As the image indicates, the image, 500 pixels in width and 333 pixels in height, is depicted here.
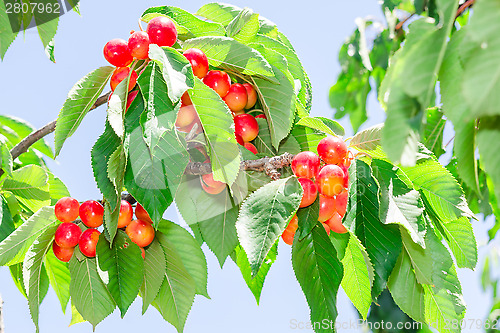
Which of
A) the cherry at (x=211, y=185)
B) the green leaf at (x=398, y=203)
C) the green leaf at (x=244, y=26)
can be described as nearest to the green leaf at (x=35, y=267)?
the cherry at (x=211, y=185)

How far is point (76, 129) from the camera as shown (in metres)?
0.90

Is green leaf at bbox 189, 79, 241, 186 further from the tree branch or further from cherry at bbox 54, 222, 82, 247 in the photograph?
cherry at bbox 54, 222, 82, 247

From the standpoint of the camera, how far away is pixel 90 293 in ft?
3.19

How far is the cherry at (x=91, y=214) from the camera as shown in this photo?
0.97 meters

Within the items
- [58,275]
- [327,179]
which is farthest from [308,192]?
[58,275]

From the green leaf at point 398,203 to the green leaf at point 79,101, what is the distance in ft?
1.89

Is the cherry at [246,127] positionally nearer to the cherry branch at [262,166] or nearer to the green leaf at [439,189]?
the cherry branch at [262,166]

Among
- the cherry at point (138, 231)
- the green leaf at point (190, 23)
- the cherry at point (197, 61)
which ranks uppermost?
the green leaf at point (190, 23)

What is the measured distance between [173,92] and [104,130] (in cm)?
23

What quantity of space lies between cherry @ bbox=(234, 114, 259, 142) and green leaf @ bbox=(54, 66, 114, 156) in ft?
0.95

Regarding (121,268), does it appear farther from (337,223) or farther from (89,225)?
(337,223)

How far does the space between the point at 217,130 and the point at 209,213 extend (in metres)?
0.20

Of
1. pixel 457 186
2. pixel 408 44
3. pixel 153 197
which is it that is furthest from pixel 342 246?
pixel 408 44

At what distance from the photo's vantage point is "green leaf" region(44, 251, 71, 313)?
119 centimetres
